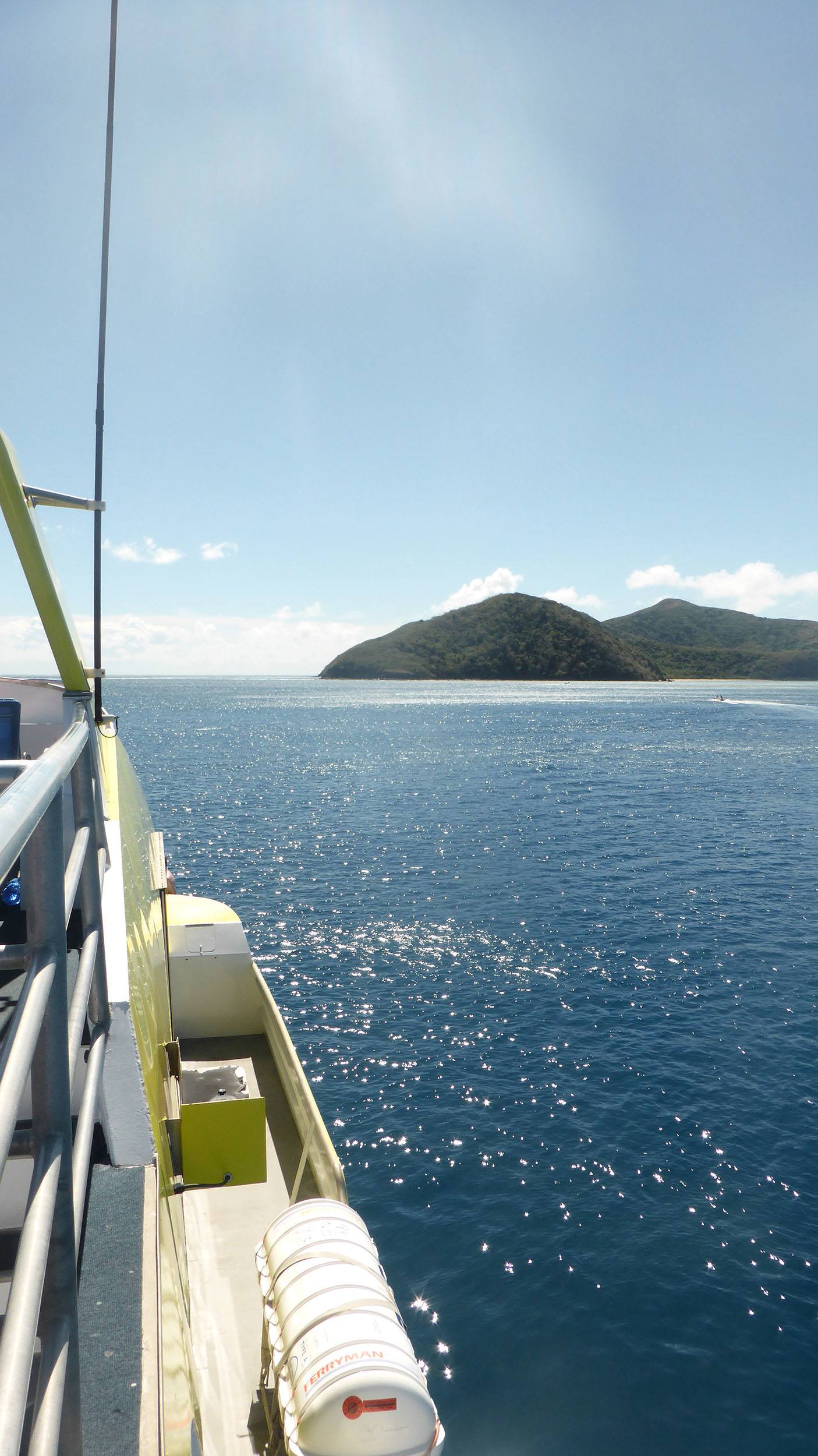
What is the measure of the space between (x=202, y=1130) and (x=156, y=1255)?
8.12 meters

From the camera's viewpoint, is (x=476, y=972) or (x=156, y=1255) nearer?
(x=156, y=1255)

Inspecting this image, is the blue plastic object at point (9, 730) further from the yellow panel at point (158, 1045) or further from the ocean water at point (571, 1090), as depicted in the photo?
the ocean water at point (571, 1090)

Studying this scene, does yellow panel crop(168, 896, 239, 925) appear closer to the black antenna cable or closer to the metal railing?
the black antenna cable

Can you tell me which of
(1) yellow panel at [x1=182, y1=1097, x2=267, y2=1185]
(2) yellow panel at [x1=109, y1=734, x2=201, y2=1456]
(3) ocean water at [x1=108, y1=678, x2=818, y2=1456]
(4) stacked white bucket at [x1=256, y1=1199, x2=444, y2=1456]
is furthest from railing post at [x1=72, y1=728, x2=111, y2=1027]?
(3) ocean water at [x1=108, y1=678, x2=818, y2=1456]

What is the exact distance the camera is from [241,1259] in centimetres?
1236

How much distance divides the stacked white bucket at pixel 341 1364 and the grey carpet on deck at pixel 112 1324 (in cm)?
674

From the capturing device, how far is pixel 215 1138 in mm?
11094

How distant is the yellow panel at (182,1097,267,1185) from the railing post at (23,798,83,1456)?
31.1 ft

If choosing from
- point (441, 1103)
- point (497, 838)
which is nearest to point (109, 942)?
point (441, 1103)

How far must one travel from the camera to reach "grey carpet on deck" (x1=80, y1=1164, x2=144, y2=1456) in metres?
2.87

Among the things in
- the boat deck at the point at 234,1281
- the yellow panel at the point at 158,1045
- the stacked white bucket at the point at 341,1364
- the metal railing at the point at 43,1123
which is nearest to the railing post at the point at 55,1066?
the metal railing at the point at 43,1123

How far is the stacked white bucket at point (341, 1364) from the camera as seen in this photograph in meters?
8.80

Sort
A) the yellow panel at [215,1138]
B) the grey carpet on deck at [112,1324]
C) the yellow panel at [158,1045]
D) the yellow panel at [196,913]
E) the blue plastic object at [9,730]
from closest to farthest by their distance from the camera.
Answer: the grey carpet on deck at [112,1324], the yellow panel at [158,1045], the blue plastic object at [9,730], the yellow panel at [215,1138], the yellow panel at [196,913]

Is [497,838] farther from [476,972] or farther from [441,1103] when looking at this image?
[441,1103]
